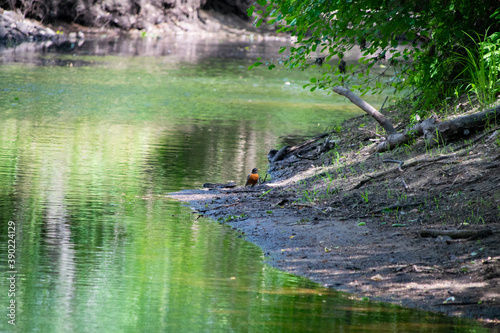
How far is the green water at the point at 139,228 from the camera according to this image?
5211 mm

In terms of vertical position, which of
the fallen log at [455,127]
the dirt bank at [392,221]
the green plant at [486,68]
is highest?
the green plant at [486,68]

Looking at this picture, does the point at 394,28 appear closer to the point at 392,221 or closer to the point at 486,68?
the point at 486,68

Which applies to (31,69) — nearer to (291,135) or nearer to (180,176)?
(291,135)

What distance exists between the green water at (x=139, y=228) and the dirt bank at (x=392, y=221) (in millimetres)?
308

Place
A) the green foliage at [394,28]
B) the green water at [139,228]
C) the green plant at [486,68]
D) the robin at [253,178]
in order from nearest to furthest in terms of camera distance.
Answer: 1. the green water at [139,228]
2. the green foliage at [394,28]
3. the green plant at [486,68]
4. the robin at [253,178]

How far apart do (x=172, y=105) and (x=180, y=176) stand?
8.78 meters

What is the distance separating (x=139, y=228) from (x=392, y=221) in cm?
297

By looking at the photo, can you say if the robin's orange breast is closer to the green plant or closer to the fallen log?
the fallen log

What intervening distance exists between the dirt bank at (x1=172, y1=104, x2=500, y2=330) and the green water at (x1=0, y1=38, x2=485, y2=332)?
308mm

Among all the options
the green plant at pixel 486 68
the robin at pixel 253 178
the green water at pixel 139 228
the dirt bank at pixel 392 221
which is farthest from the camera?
the robin at pixel 253 178

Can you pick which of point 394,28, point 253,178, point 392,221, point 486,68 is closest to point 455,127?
point 486,68

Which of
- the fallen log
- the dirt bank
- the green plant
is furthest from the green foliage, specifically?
the dirt bank

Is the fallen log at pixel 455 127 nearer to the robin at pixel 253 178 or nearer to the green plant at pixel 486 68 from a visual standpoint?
the green plant at pixel 486 68

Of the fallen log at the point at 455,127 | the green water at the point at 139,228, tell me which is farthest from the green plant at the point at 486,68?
the green water at the point at 139,228
